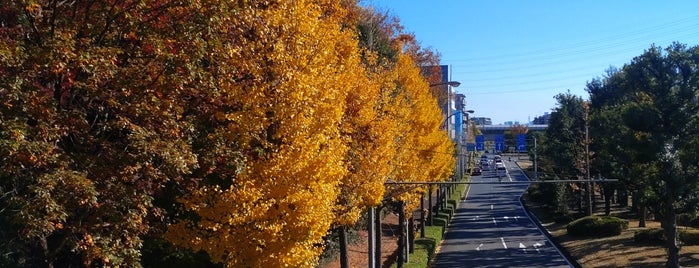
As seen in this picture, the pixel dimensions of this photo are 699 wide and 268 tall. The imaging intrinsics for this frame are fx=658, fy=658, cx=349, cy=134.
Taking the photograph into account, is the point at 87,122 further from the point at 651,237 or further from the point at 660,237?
the point at 651,237

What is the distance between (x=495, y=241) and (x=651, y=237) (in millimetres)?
8579

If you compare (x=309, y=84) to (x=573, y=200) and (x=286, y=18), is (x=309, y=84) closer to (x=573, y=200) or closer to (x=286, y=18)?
(x=286, y=18)

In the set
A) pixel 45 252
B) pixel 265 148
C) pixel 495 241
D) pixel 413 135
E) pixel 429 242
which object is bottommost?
pixel 495 241

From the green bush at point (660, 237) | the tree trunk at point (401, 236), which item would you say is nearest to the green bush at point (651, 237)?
the green bush at point (660, 237)

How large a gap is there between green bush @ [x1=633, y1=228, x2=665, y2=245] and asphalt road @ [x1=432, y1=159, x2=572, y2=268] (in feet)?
11.4

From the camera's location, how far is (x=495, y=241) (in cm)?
3509

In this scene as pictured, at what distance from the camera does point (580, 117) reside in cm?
4250

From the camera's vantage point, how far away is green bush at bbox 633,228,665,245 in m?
27.9

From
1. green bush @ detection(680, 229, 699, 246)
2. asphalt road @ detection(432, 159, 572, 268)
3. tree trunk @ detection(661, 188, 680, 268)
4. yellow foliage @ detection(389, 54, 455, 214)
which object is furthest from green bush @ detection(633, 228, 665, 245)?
yellow foliage @ detection(389, 54, 455, 214)

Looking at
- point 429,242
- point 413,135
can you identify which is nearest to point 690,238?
point 429,242

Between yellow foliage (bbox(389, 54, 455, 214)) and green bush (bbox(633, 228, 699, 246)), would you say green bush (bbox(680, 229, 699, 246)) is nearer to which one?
green bush (bbox(633, 228, 699, 246))

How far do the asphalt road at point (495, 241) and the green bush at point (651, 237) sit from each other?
3464 millimetres

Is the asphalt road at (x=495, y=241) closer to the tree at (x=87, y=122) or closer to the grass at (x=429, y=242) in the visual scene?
the grass at (x=429, y=242)

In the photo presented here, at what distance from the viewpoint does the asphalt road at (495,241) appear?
28.2 metres
